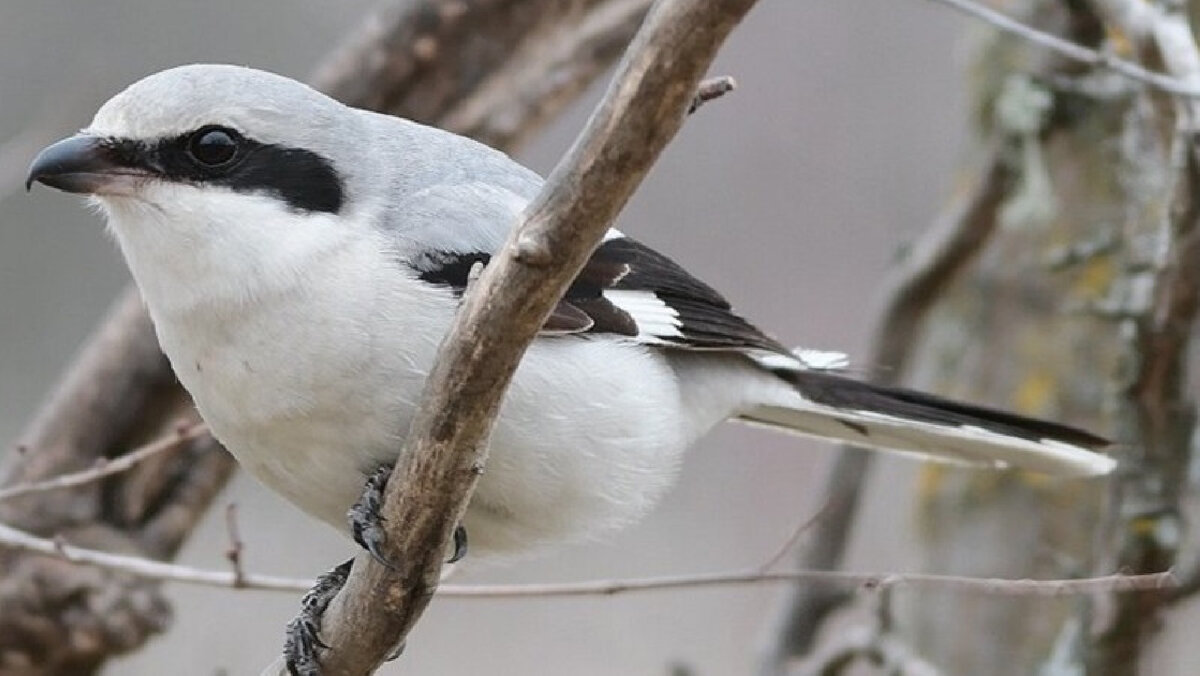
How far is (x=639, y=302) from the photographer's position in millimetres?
2910

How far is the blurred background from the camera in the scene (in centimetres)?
651

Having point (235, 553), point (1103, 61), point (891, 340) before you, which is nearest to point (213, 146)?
point (235, 553)

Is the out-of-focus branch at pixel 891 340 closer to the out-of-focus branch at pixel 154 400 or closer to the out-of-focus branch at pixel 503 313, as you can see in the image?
the out-of-focus branch at pixel 154 400

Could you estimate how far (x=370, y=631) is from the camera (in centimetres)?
240

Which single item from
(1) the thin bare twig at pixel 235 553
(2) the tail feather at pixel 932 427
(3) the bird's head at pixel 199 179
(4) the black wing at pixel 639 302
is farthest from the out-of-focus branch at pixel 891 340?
(3) the bird's head at pixel 199 179

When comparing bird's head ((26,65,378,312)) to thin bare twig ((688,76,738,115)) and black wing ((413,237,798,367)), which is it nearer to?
black wing ((413,237,798,367))

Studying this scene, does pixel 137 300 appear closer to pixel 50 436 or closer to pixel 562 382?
pixel 50 436

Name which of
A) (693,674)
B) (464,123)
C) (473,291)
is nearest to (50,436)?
(464,123)

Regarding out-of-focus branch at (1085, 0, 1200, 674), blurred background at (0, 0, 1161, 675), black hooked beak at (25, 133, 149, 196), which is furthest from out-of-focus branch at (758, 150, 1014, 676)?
blurred background at (0, 0, 1161, 675)

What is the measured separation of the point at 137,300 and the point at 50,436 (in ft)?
1.13

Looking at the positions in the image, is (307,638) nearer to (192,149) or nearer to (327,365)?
(327,365)

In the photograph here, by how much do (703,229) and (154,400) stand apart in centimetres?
386

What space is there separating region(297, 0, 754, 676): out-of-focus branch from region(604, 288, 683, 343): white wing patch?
0.70 metres

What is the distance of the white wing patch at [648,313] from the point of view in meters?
2.87
